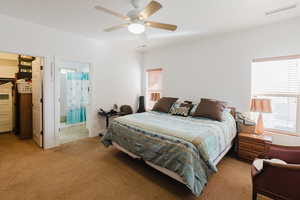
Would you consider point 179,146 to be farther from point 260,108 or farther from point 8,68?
point 8,68

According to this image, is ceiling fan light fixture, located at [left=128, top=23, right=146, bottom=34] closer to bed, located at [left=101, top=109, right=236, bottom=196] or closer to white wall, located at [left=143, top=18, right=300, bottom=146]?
bed, located at [left=101, top=109, right=236, bottom=196]

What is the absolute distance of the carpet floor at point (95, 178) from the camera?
181cm

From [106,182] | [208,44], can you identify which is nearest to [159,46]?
[208,44]

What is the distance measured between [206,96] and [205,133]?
6.03 feet

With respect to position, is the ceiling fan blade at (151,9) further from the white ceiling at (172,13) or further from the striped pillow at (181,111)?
the striped pillow at (181,111)

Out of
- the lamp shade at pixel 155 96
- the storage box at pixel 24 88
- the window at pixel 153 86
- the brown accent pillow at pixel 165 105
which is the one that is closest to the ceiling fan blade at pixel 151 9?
the brown accent pillow at pixel 165 105

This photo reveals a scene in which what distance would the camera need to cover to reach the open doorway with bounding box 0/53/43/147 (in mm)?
3277

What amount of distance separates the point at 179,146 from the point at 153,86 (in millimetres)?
3419

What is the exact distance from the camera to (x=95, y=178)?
2.14 m

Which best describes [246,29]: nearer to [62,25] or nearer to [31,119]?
[62,25]

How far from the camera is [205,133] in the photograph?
2.04 m

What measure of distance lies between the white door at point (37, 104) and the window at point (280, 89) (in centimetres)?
457

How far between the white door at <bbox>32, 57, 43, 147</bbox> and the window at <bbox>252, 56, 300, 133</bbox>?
15.0 feet

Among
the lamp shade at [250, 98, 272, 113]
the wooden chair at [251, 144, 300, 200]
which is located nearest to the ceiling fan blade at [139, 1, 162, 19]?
the wooden chair at [251, 144, 300, 200]
